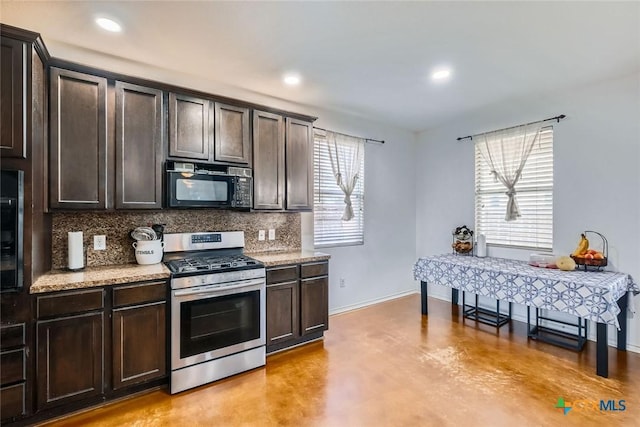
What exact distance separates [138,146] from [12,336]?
154cm

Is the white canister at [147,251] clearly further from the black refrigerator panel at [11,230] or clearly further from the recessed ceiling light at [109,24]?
the recessed ceiling light at [109,24]

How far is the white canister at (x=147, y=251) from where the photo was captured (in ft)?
9.08

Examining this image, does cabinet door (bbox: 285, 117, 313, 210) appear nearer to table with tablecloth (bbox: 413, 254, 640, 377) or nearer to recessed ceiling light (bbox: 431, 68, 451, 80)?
recessed ceiling light (bbox: 431, 68, 451, 80)

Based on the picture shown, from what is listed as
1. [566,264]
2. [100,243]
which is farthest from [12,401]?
[566,264]

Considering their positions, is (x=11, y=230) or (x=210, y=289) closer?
(x=11, y=230)

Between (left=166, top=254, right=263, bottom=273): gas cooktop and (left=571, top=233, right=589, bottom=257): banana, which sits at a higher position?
(left=571, top=233, right=589, bottom=257): banana

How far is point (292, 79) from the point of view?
10.8 ft

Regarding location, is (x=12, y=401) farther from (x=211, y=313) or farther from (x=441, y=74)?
(x=441, y=74)

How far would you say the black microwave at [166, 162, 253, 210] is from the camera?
2803 mm

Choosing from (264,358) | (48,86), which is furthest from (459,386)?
(48,86)

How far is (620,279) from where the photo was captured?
2969 mm

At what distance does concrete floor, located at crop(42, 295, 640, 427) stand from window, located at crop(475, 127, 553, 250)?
1243mm

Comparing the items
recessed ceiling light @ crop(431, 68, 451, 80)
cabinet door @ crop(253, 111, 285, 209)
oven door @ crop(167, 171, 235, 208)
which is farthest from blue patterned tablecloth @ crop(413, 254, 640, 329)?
oven door @ crop(167, 171, 235, 208)

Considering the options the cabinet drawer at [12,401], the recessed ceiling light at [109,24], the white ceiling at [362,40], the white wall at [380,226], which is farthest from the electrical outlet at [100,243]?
the white wall at [380,226]
